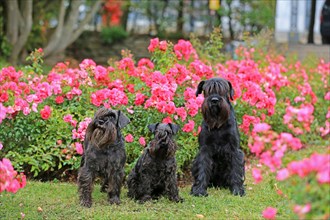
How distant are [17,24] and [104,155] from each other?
42.1 feet

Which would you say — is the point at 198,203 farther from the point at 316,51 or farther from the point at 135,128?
the point at 316,51

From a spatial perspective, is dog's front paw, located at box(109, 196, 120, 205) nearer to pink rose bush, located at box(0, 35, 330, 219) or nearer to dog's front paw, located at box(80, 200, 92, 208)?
dog's front paw, located at box(80, 200, 92, 208)

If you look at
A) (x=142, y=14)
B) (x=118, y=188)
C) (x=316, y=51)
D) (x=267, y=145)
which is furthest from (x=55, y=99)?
(x=142, y=14)

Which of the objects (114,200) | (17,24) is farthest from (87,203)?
(17,24)

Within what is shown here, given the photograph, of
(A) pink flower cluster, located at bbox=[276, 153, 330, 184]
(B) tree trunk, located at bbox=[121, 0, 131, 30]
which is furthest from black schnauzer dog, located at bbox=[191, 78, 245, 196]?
(B) tree trunk, located at bbox=[121, 0, 131, 30]

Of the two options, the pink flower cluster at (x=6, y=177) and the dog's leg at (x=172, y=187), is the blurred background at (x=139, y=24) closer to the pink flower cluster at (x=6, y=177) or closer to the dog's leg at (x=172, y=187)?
the dog's leg at (x=172, y=187)

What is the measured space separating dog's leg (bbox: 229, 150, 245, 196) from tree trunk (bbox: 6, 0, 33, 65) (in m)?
11.6

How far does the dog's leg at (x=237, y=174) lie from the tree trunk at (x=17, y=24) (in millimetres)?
11619

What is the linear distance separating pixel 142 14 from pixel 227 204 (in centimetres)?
1832

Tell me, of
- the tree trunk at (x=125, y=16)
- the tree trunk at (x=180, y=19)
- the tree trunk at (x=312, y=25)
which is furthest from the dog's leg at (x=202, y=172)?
the tree trunk at (x=125, y=16)

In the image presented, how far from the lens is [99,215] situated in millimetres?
6184

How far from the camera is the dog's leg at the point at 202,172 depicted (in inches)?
285

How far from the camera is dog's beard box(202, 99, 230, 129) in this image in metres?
6.84

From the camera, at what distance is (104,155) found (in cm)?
649
